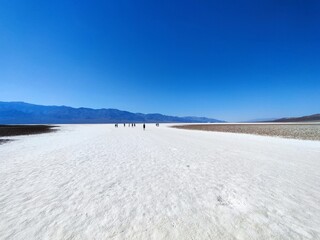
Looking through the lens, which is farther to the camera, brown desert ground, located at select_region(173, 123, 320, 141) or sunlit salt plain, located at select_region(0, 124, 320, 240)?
brown desert ground, located at select_region(173, 123, 320, 141)

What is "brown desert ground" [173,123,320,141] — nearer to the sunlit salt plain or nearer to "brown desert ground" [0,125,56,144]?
the sunlit salt plain

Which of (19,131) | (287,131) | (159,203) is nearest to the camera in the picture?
(159,203)

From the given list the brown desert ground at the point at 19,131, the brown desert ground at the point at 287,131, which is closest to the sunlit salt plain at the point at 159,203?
the brown desert ground at the point at 19,131

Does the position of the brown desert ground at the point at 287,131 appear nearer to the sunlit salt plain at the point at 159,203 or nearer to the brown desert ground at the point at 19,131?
the sunlit salt plain at the point at 159,203

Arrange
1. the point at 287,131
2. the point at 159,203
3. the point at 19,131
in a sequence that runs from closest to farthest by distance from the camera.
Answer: the point at 159,203 → the point at 287,131 → the point at 19,131

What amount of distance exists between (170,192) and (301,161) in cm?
824

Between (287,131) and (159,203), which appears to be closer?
(159,203)

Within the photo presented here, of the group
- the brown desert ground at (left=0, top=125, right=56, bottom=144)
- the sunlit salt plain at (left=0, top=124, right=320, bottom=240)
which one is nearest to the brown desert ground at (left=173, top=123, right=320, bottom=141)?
the sunlit salt plain at (left=0, top=124, right=320, bottom=240)

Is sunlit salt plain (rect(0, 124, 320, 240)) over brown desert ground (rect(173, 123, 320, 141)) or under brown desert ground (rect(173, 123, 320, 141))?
under

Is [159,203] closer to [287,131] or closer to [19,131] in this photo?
[287,131]

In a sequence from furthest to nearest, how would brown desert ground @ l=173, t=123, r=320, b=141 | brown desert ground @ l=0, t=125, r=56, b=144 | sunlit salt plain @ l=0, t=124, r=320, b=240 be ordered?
brown desert ground @ l=0, t=125, r=56, b=144 < brown desert ground @ l=173, t=123, r=320, b=141 < sunlit salt plain @ l=0, t=124, r=320, b=240

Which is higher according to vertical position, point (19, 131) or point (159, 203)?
point (19, 131)

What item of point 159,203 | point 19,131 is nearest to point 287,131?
point 159,203

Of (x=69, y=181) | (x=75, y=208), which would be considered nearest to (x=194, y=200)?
(x=75, y=208)
